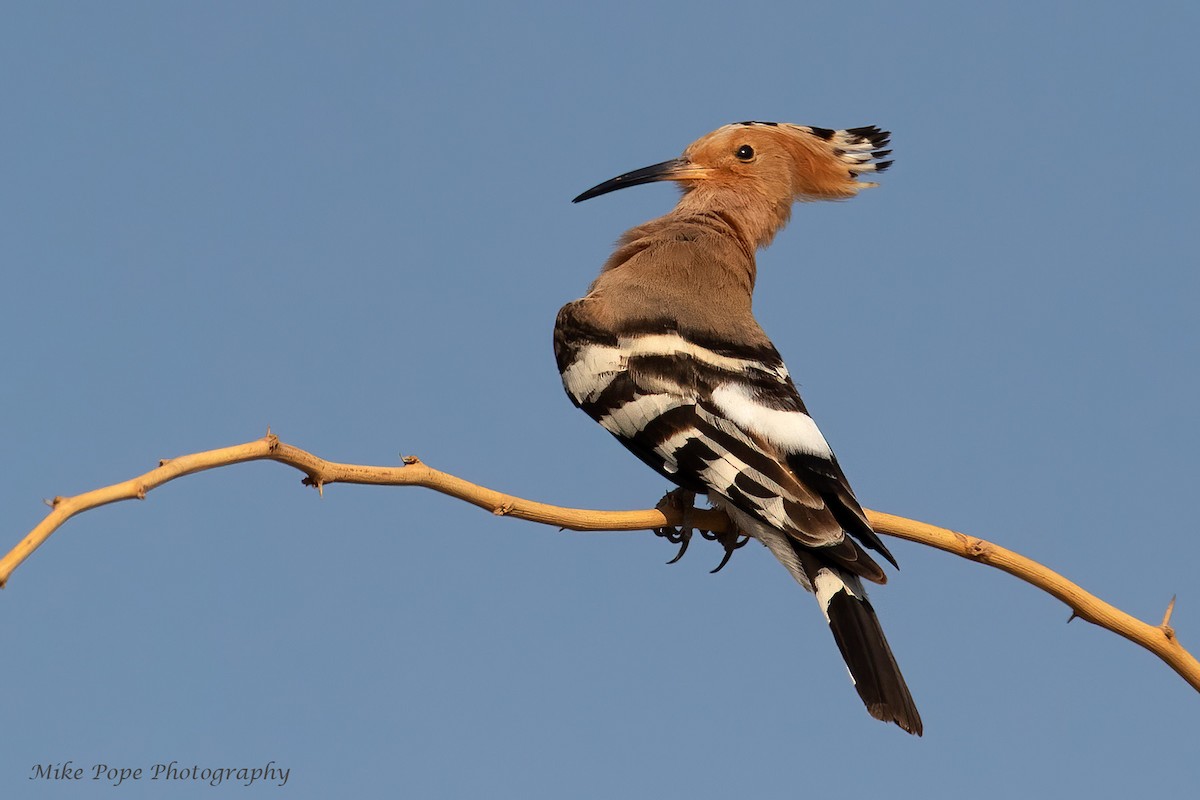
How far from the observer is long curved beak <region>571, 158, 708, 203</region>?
4355 millimetres

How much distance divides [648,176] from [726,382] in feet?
4.36

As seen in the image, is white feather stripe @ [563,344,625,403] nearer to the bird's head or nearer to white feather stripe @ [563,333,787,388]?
white feather stripe @ [563,333,787,388]

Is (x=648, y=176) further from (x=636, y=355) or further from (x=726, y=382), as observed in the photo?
(x=726, y=382)

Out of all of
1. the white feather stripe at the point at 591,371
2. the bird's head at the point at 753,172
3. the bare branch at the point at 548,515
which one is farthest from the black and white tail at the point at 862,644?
the bird's head at the point at 753,172

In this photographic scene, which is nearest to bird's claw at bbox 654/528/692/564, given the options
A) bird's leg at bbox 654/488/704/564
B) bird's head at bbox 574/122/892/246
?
bird's leg at bbox 654/488/704/564

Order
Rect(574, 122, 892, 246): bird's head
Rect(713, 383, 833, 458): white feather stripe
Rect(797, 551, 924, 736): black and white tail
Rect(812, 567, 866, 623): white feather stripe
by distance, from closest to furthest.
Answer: Rect(797, 551, 924, 736): black and white tail → Rect(812, 567, 866, 623): white feather stripe → Rect(713, 383, 833, 458): white feather stripe → Rect(574, 122, 892, 246): bird's head

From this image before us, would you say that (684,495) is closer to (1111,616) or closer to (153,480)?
(1111,616)

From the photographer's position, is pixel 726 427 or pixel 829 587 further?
pixel 726 427

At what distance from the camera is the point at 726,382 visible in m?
3.26

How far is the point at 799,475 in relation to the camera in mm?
3039

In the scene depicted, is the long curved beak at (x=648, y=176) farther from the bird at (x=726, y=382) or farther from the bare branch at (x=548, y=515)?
the bare branch at (x=548, y=515)

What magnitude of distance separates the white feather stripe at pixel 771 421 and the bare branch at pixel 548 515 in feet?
1.14

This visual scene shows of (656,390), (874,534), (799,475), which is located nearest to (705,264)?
(656,390)

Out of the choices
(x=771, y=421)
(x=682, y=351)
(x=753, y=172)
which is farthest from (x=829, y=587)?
(x=753, y=172)
